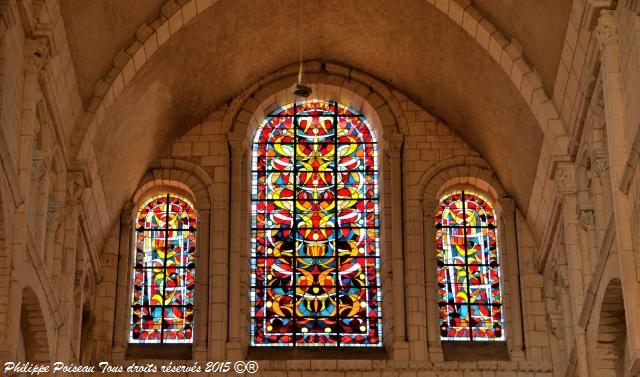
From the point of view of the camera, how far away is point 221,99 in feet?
74.1

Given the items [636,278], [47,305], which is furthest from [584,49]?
[47,305]

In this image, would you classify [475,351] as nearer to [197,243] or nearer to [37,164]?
[197,243]

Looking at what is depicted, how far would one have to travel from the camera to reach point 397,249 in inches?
846

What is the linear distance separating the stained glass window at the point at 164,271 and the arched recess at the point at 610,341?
7003 mm

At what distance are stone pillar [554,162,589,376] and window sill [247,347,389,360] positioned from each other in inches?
151

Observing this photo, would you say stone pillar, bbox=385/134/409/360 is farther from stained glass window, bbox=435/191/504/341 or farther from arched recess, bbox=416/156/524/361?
stained glass window, bbox=435/191/504/341

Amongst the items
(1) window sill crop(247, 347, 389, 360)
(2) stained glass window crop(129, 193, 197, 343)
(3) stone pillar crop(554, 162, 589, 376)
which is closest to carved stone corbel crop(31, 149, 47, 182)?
(2) stained glass window crop(129, 193, 197, 343)

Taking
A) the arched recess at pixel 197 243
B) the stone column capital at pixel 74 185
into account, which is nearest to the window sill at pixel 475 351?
the arched recess at pixel 197 243

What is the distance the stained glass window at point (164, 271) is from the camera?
21.5m

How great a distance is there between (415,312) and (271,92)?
4520 millimetres

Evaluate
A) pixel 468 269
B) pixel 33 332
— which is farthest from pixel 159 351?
pixel 468 269

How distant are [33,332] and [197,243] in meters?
5.16

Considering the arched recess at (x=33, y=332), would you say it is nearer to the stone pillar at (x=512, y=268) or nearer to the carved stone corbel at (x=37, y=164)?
the carved stone corbel at (x=37, y=164)

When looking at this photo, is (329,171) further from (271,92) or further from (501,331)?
(501,331)
